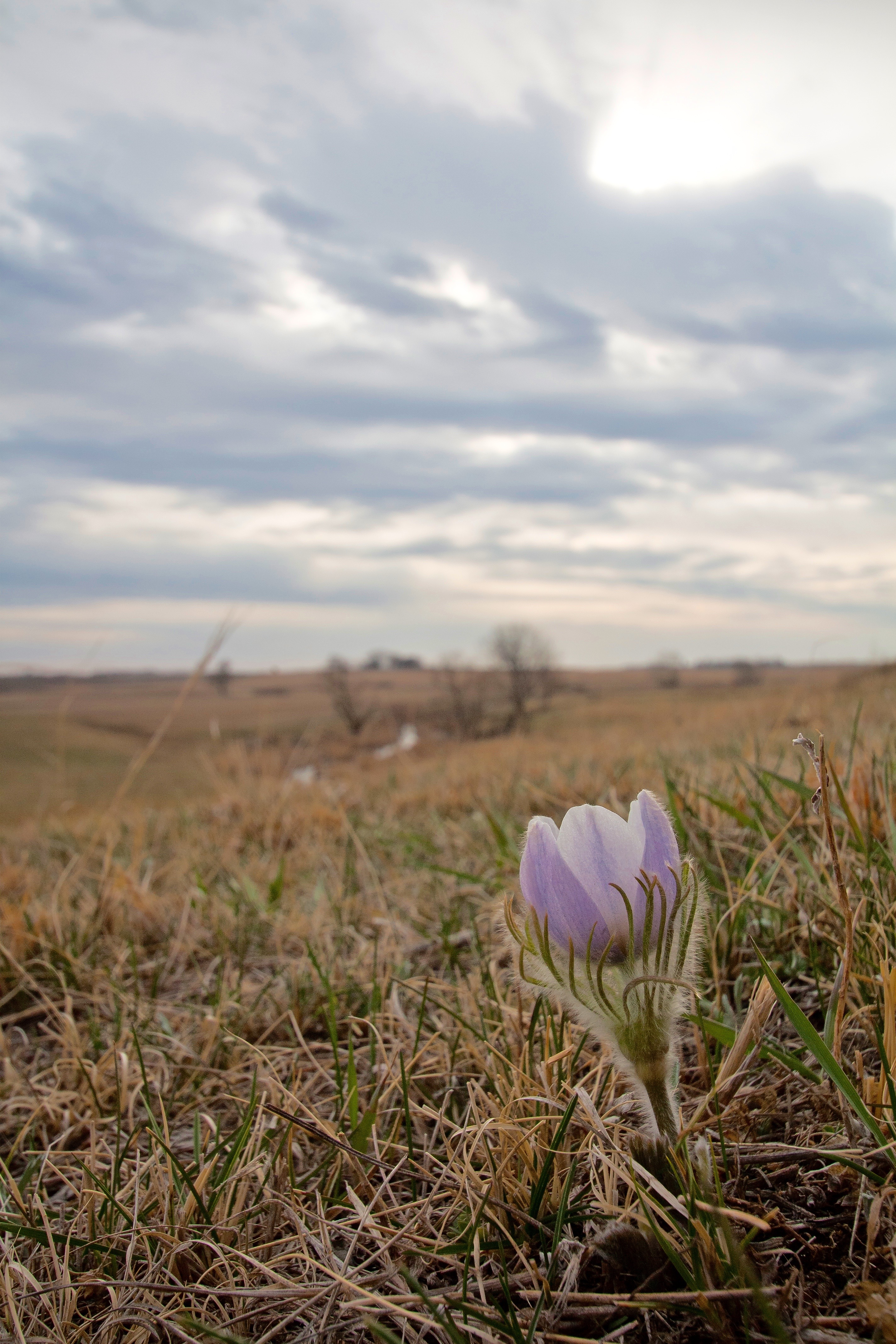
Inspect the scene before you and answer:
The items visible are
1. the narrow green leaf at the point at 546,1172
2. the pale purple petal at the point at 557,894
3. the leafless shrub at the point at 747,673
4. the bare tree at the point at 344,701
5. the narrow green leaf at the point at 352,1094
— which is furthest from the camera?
the leafless shrub at the point at 747,673

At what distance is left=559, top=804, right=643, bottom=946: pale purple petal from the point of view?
116cm

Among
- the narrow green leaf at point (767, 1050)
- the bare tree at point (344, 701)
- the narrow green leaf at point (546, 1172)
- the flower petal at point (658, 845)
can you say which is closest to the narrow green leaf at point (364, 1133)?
the narrow green leaf at point (546, 1172)

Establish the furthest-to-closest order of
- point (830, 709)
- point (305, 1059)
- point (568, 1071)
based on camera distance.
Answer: point (830, 709), point (305, 1059), point (568, 1071)

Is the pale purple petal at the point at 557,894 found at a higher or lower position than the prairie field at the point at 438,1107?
higher

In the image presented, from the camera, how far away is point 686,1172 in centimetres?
123

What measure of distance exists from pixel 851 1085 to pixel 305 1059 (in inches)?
58.2

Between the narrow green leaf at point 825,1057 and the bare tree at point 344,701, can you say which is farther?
the bare tree at point 344,701

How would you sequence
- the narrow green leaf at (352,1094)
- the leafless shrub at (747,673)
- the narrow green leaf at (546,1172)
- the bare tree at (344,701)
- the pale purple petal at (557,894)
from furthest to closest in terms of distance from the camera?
the leafless shrub at (747,673), the bare tree at (344,701), the narrow green leaf at (352,1094), the narrow green leaf at (546,1172), the pale purple petal at (557,894)

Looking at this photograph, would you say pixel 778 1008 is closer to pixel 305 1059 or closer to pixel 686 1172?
pixel 686 1172

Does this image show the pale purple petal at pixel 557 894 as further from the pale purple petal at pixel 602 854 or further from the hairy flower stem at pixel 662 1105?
the hairy flower stem at pixel 662 1105

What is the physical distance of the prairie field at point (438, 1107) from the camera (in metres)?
1.22

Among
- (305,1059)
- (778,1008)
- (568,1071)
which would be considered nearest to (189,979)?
(305,1059)

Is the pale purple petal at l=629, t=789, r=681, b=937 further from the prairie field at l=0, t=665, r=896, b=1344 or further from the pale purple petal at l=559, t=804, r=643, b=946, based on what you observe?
the prairie field at l=0, t=665, r=896, b=1344

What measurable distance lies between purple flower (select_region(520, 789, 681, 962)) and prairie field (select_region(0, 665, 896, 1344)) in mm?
149
